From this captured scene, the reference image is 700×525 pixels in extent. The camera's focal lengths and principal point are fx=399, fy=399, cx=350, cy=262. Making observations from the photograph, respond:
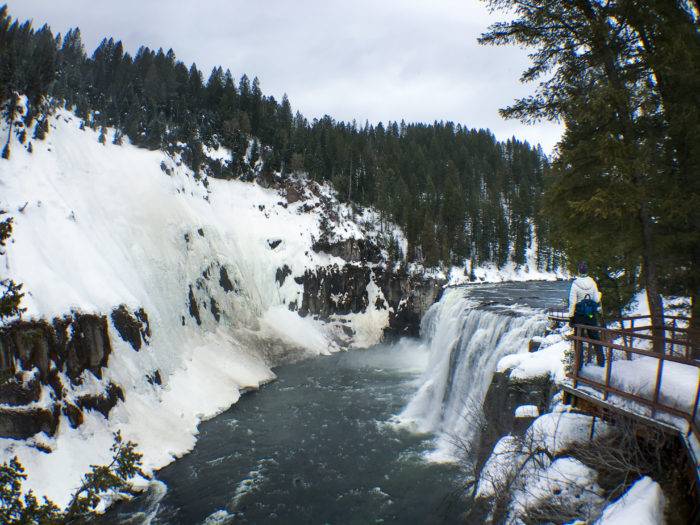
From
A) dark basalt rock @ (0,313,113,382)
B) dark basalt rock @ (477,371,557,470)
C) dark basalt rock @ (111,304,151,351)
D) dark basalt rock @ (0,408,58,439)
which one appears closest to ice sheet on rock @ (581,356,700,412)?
dark basalt rock @ (477,371,557,470)

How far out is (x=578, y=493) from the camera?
5.77 metres

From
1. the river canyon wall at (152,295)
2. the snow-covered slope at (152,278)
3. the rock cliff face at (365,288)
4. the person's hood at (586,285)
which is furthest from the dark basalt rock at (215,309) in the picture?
the person's hood at (586,285)

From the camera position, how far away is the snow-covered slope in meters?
15.5

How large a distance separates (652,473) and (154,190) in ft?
102

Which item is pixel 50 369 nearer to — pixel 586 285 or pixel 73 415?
pixel 73 415

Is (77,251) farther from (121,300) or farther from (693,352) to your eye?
(693,352)

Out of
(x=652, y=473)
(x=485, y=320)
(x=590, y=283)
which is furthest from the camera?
(x=485, y=320)

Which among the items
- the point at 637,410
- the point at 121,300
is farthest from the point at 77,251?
the point at 637,410

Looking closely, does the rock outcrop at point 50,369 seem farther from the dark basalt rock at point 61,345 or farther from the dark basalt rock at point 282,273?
the dark basalt rock at point 282,273

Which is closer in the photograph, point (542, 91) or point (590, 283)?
point (590, 283)

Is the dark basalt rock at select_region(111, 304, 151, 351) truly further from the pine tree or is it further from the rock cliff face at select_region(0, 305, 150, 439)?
the pine tree

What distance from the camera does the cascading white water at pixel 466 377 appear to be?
1672 centimetres

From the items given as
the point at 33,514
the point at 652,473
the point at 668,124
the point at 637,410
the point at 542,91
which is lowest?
the point at 33,514

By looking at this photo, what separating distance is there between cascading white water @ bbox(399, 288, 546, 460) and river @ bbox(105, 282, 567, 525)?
0.22 ft
